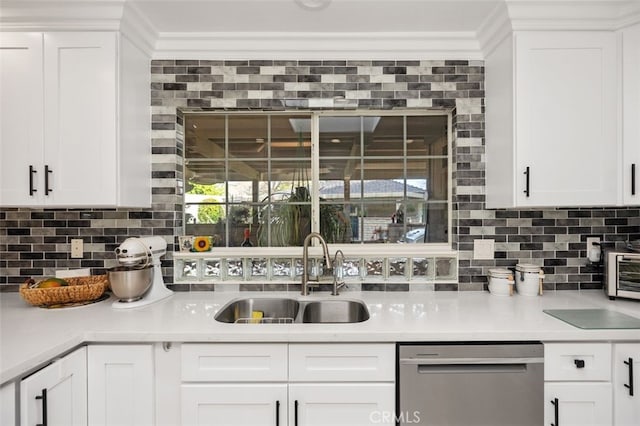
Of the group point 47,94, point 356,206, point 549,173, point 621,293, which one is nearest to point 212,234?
point 356,206

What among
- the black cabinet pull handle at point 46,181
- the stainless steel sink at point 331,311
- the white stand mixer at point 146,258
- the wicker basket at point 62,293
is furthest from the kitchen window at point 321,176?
the black cabinet pull handle at point 46,181

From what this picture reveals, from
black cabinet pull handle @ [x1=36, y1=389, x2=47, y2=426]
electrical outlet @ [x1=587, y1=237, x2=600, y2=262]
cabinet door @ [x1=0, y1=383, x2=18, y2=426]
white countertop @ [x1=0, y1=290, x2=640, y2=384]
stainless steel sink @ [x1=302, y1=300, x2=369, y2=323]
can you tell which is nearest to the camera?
cabinet door @ [x1=0, y1=383, x2=18, y2=426]

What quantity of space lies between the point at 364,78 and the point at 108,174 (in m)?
1.49

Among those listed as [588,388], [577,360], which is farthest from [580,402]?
[577,360]

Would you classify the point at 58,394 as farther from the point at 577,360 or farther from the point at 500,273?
the point at 500,273

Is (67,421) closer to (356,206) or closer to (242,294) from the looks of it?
(242,294)

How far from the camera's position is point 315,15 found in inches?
72.6

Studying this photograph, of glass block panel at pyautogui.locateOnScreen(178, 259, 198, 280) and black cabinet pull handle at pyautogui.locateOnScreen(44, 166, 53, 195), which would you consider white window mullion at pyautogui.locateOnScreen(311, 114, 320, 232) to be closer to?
glass block panel at pyautogui.locateOnScreen(178, 259, 198, 280)

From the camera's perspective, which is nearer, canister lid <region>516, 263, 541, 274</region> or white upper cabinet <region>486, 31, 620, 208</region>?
white upper cabinet <region>486, 31, 620, 208</region>

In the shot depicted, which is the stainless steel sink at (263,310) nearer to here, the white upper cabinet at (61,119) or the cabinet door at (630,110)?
the white upper cabinet at (61,119)

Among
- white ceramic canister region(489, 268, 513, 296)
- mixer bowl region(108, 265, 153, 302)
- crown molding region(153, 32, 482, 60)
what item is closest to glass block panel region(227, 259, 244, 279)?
mixer bowl region(108, 265, 153, 302)

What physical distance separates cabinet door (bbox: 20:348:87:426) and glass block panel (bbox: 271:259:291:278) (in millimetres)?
1000

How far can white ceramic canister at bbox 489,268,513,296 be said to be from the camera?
1956 mm

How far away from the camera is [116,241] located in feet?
6.86
